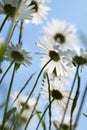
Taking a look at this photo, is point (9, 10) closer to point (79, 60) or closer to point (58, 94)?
point (79, 60)

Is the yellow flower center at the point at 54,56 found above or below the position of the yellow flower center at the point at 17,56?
below

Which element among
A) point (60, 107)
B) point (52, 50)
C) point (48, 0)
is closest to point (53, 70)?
point (52, 50)

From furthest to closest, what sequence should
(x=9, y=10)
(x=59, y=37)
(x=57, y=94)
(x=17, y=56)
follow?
(x=59, y=37)
(x=57, y=94)
(x=17, y=56)
(x=9, y=10)

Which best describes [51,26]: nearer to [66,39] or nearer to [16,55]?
[66,39]

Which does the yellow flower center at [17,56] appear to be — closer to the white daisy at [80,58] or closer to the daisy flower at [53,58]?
the daisy flower at [53,58]

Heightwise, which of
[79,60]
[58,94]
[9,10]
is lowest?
[58,94]

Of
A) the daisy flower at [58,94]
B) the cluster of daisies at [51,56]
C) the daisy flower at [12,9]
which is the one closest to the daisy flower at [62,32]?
the cluster of daisies at [51,56]

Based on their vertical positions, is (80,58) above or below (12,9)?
below

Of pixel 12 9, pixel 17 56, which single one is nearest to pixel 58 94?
pixel 17 56
